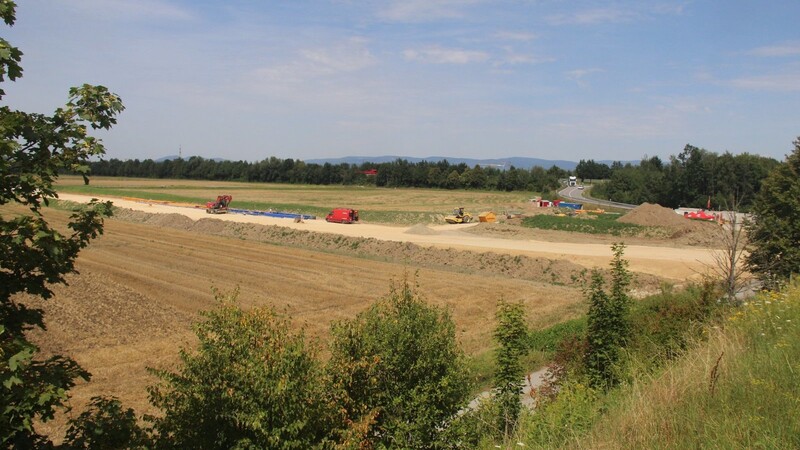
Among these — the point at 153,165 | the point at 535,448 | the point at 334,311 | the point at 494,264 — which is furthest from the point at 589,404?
the point at 153,165

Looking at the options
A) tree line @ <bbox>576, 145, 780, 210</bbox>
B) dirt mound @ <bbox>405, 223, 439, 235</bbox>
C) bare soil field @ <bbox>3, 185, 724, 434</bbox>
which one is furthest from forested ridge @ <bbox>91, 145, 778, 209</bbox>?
dirt mound @ <bbox>405, 223, 439, 235</bbox>

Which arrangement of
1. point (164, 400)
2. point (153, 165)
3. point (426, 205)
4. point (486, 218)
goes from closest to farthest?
point (164, 400) < point (486, 218) < point (426, 205) < point (153, 165)

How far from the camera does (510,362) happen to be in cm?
1233

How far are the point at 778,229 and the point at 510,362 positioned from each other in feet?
61.6

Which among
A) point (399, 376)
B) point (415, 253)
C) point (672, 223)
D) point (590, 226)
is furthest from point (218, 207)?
point (399, 376)

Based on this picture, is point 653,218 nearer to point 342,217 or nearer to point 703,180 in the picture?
point 342,217

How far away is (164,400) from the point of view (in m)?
8.57

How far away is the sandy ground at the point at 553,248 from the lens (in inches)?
1555

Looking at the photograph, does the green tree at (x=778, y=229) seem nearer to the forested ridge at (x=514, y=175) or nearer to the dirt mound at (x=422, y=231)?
the dirt mound at (x=422, y=231)

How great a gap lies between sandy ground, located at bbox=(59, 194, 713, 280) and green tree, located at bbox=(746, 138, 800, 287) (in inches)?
250

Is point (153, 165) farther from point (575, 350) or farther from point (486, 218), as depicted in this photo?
point (575, 350)

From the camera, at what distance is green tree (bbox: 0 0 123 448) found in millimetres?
5766

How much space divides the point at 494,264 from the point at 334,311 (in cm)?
1585

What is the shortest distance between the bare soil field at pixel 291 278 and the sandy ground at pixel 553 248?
141mm
